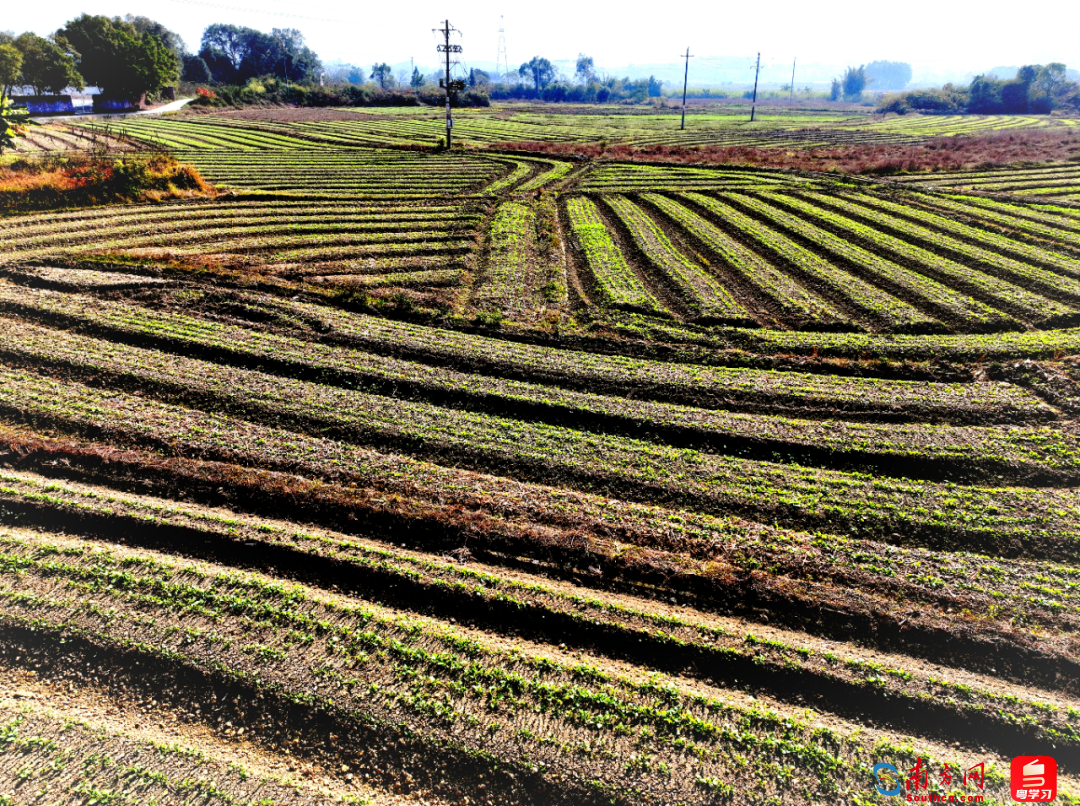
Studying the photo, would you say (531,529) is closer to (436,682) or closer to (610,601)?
(610,601)

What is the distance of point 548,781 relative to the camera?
33.5ft

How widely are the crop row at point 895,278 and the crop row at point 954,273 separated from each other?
37.2 inches

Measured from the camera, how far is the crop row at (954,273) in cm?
2856

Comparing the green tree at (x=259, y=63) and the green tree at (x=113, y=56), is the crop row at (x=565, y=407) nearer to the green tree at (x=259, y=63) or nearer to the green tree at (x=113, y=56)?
the green tree at (x=113, y=56)

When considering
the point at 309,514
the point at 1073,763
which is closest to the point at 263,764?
the point at 309,514

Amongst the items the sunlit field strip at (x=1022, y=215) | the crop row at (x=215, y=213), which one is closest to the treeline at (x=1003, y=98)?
the sunlit field strip at (x=1022, y=215)

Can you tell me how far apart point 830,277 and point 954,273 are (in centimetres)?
745

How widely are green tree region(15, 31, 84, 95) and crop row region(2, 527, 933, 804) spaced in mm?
133255

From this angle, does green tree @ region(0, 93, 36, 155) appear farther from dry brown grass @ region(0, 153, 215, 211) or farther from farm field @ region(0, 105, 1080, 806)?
farm field @ region(0, 105, 1080, 806)

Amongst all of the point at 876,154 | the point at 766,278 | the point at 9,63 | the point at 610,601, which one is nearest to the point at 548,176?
the point at 766,278

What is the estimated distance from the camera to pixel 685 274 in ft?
110

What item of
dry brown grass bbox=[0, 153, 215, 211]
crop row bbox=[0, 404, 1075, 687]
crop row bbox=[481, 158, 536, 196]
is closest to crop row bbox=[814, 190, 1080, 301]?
crop row bbox=[0, 404, 1075, 687]

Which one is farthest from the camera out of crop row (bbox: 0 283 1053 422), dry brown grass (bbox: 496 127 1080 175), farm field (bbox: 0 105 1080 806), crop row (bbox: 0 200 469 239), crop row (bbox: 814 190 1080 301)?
dry brown grass (bbox: 496 127 1080 175)

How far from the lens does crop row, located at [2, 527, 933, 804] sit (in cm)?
1044
